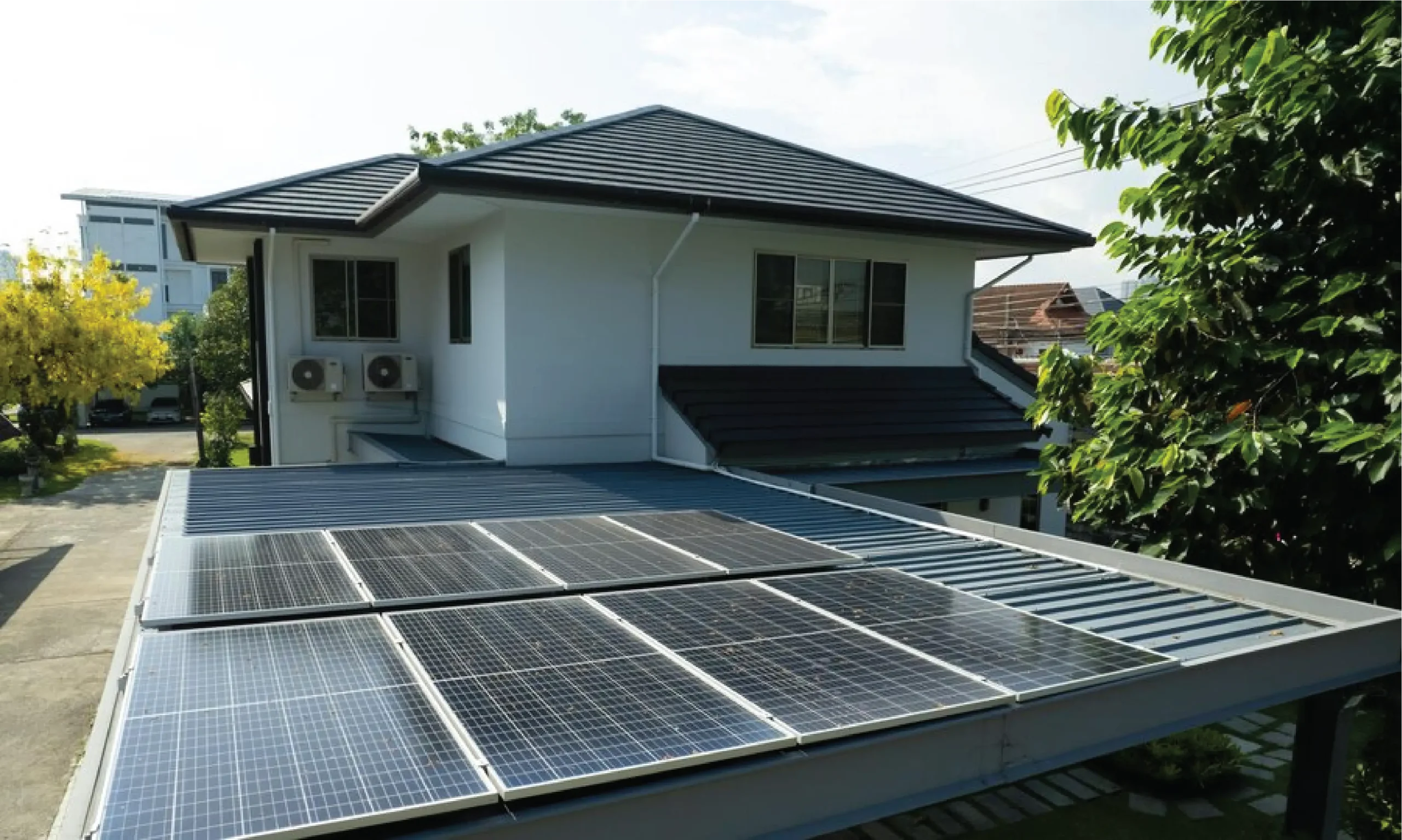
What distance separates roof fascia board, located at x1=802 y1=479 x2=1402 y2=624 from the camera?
14.0 feet

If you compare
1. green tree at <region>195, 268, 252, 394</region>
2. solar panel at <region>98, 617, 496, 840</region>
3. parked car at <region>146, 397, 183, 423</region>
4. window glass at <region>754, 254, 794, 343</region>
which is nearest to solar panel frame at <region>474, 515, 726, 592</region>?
solar panel at <region>98, 617, 496, 840</region>

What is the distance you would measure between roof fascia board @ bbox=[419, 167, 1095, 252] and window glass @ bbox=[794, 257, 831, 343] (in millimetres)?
901

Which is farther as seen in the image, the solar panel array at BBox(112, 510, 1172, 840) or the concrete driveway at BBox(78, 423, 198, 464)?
the concrete driveway at BBox(78, 423, 198, 464)

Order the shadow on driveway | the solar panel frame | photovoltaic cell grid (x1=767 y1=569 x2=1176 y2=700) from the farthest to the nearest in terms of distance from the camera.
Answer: the shadow on driveway < the solar panel frame < photovoltaic cell grid (x1=767 y1=569 x2=1176 y2=700)

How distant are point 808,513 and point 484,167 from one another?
4.57 m

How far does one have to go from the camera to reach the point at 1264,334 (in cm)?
563

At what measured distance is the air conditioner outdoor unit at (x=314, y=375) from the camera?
37.1 feet

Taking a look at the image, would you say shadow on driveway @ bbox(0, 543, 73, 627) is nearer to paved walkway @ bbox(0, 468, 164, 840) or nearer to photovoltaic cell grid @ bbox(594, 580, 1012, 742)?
paved walkway @ bbox(0, 468, 164, 840)

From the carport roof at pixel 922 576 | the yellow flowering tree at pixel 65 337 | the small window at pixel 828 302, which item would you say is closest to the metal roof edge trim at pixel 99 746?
the carport roof at pixel 922 576

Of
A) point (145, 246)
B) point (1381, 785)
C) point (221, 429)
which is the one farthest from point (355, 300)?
point (145, 246)

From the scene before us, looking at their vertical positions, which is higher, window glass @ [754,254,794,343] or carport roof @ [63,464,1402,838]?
window glass @ [754,254,794,343]

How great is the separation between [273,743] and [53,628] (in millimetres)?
10636

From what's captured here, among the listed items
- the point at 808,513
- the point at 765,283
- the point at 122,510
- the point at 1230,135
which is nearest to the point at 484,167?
the point at 765,283

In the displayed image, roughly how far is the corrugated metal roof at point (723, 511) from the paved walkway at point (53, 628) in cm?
247
